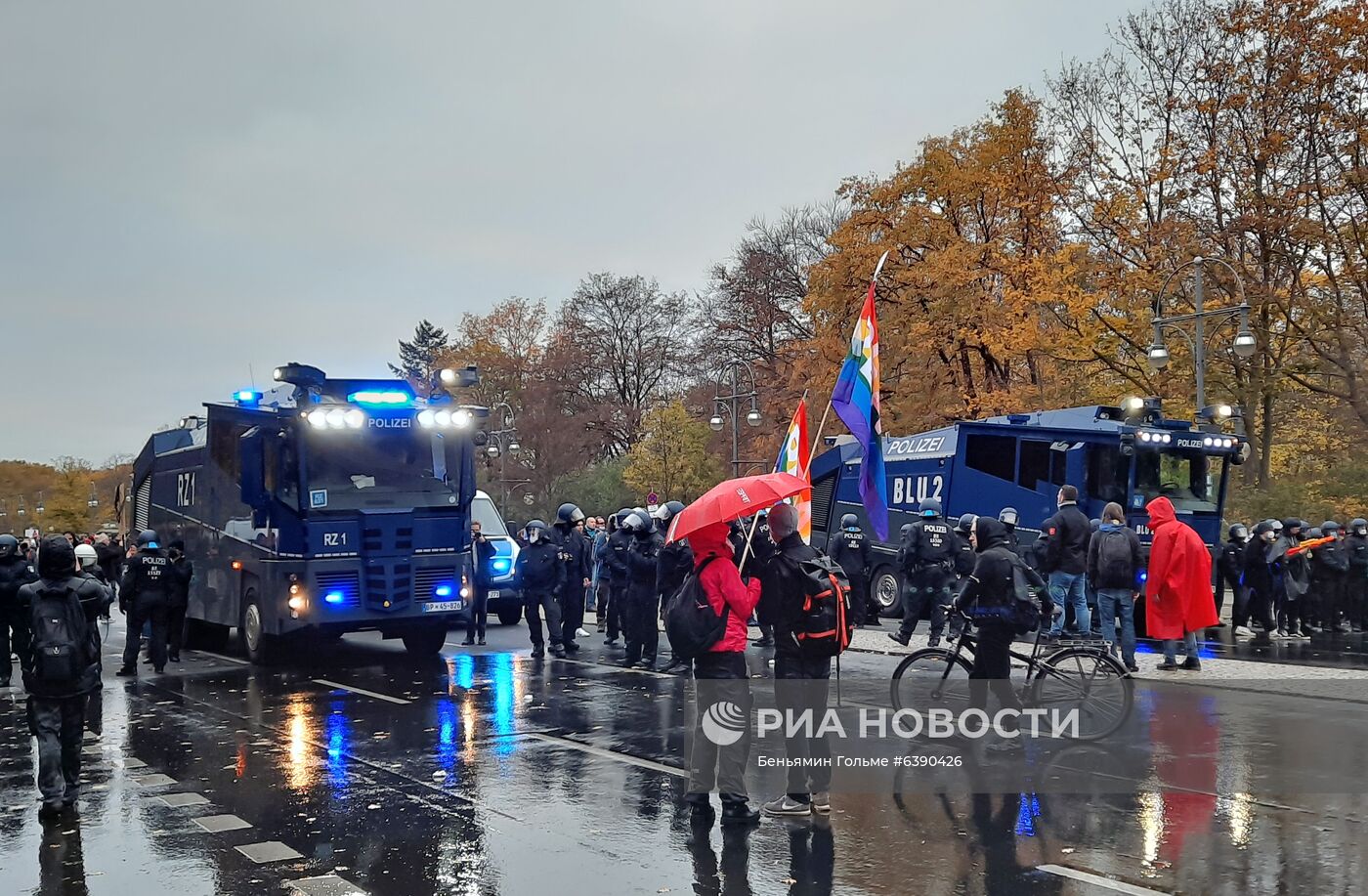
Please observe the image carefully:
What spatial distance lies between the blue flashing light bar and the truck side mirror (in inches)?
44.8

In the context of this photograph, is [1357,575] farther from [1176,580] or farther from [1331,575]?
[1176,580]

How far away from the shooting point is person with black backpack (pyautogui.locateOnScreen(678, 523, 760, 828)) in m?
7.27

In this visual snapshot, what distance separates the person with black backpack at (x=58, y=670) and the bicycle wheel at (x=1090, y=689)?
6.57 m

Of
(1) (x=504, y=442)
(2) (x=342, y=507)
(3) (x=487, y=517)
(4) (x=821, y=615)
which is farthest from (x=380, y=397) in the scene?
(1) (x=504, y=442)

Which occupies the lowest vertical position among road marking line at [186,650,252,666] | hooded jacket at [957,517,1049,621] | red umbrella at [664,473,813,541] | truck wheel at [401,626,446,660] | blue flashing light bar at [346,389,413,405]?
road marking line at [186,650,252,666]

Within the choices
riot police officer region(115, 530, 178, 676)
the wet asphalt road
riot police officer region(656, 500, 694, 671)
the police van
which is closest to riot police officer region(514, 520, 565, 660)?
riot police officer region(656, 500, 694, 671)

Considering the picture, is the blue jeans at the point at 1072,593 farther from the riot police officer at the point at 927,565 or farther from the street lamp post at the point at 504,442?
the street lamp post at the point at 504,442

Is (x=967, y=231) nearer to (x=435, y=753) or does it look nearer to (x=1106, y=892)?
(x=435, y=753)

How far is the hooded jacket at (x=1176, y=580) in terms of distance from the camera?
13391 mm

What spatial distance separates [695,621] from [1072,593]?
31.6 feet

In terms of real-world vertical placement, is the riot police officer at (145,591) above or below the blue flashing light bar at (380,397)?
below

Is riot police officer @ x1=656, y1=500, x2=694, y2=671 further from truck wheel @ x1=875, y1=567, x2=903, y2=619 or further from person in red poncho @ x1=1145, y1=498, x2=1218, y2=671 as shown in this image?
truck wheel @ x1=875, y1=567, x2=903, y2=619

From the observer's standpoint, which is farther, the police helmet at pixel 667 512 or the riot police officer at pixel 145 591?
the police helmet at pixel 667 512

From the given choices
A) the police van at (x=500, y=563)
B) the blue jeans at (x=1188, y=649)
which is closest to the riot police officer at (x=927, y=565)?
the blue jeans at (x=1188, y=649)
